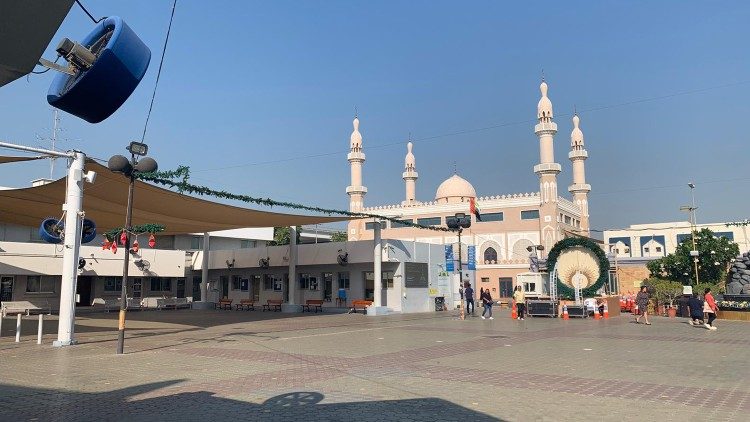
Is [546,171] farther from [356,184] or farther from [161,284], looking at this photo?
[161,284]

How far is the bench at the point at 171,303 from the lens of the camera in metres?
34.8

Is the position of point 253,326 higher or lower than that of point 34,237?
lower

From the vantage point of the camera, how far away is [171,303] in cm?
3538

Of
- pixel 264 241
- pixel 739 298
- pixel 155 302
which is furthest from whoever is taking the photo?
pixel 264 241

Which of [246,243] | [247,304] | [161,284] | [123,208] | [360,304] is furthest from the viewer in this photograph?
[246,243]

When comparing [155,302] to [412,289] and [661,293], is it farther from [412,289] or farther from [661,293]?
[661,293]

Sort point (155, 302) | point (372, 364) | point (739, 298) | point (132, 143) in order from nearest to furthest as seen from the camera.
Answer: point (372, 364) → point (132, 143) → point (739, 298) → point (155, 302)

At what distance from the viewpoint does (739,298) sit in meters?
25.1

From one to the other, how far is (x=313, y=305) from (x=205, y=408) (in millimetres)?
25366

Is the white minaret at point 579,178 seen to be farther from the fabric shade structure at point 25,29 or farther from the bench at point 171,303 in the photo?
the fabric shade structure at point 25,29

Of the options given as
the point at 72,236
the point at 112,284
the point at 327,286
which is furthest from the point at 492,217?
the point at 72,236

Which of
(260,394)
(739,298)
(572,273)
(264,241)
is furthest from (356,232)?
(260,394)

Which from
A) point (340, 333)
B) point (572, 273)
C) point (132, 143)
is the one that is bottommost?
point (340, 333)

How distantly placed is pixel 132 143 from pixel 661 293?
2668cm
